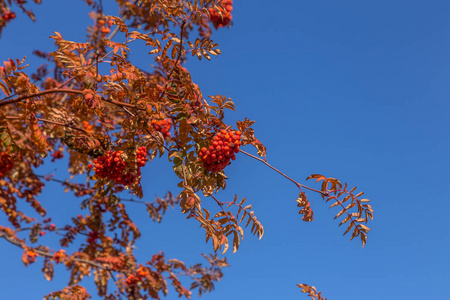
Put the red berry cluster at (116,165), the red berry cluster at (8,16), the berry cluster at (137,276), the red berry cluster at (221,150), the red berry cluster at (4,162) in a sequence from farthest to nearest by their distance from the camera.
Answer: the red berry cluster at (8,16) < the berry cluster at (137,276) < the red berry cluster at (4,162) < the red berry cluster at (116,165) < the red berry cluster at (221,150)

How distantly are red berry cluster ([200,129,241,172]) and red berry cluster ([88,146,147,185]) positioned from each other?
1.71 ft

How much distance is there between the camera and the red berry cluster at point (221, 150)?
2.40 metres

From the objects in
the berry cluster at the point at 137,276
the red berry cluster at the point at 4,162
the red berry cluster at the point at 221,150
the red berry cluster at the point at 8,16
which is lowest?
the red berry cluster at the point at 221,150

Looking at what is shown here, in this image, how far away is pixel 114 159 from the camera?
273 cm

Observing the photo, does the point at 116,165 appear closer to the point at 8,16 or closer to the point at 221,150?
the point at 221,150

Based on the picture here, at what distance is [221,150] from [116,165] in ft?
2.64

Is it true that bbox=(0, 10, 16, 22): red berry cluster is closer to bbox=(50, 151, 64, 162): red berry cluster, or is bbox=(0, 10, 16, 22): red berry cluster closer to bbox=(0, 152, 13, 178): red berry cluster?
bbox=(50, 151, 64, 162): red berry cluster

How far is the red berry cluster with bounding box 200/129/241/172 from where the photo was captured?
7.87 ft

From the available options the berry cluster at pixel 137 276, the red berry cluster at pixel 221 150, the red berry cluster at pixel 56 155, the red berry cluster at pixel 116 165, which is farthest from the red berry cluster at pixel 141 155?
the red berry cluster at pixel 56 155

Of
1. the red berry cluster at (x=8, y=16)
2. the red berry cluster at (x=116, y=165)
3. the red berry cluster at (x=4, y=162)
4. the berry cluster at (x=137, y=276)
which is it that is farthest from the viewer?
the red berry cluster at (x=8, y=16)

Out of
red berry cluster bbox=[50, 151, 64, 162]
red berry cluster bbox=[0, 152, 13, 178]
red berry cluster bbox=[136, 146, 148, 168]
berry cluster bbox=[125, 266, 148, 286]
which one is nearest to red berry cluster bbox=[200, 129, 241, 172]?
red berry cluster bbox=[136, 146, 148, 168]

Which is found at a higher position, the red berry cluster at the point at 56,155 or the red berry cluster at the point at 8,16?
the red berry cluster at the point at 8,16

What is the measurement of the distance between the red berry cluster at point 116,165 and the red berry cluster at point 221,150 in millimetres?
522

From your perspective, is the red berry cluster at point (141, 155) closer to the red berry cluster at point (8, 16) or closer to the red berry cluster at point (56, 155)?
the red berry cluster at point (56, 155)
